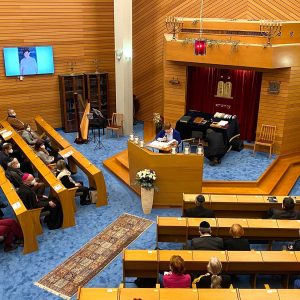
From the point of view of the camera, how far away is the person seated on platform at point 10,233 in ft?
23.9

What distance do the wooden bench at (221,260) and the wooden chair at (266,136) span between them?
5.96 m

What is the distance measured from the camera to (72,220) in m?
8.27

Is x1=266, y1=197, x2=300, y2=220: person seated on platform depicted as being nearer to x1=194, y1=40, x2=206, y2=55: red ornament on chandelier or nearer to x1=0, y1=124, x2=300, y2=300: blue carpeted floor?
x1=0, y1=124, x2=300, y2=300: blue carpeted floor

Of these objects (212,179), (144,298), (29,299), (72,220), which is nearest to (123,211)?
(72,220)

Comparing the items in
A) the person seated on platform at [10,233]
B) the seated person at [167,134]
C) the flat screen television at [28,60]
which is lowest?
the person seated on platform at [10,233]

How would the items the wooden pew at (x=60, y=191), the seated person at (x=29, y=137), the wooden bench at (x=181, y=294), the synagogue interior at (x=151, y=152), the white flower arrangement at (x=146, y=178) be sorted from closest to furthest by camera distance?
the wooden bench at (x=181, y=294) → the synagogue interior at (x=151, y=152) → the wooden pew at (x=60, y=191) → the white flower arrangement at (x=146, y=178) → the seated person at (x=29, y=137)

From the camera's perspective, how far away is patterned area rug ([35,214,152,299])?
6523 millimetres

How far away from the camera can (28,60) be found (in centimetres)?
1295

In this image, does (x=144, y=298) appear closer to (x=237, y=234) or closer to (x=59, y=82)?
(x=237, y=234)

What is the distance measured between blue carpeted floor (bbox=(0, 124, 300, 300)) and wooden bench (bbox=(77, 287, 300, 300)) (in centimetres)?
Answer: 145

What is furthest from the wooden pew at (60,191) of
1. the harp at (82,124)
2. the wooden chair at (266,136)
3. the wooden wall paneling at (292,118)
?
the wooden wall paneling at (292,118)

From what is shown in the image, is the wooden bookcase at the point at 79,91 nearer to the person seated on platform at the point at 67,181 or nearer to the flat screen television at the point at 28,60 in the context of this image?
the flat screen television at the point at 28,60

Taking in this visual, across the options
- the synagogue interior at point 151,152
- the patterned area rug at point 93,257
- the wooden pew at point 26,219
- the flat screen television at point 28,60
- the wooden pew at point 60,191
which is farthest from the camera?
the flat screen television at point 28,60

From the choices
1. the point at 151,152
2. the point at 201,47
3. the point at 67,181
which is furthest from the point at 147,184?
the point at 201,47
